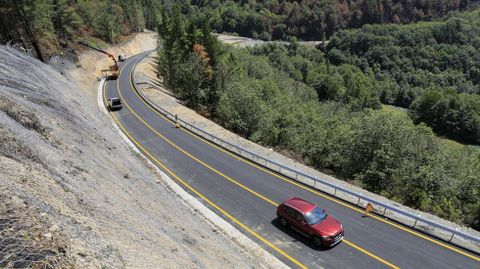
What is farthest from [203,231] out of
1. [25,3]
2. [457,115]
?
[457,115]

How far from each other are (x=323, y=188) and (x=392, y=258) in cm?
645

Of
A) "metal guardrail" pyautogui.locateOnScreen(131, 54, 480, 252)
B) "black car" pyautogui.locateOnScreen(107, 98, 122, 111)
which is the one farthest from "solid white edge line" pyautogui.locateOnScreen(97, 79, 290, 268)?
"black car" pyautogui.locateOnScreen(107, 98, 122, 111)

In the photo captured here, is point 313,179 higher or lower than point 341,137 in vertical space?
higher

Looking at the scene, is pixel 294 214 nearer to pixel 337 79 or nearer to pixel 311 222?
pixel 311 222

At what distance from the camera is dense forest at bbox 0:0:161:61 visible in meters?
40.7

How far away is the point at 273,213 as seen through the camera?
17.6 metres

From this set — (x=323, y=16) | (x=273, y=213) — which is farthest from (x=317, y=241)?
(x=323, y=16)

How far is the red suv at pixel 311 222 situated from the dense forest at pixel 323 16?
543 feet

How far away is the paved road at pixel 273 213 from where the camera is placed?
13.6 meters

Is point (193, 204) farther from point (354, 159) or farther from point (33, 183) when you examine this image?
point (354, 159)

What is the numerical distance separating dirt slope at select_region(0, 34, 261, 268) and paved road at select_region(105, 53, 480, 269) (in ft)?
5.85

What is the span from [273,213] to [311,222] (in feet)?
10.1

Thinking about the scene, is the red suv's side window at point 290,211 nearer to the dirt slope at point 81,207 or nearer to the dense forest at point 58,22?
the dirt slope at point 81,207

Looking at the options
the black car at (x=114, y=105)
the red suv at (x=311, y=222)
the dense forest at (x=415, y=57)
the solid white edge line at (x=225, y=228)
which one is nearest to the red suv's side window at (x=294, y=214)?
the red suv at (x=311, y=222)
